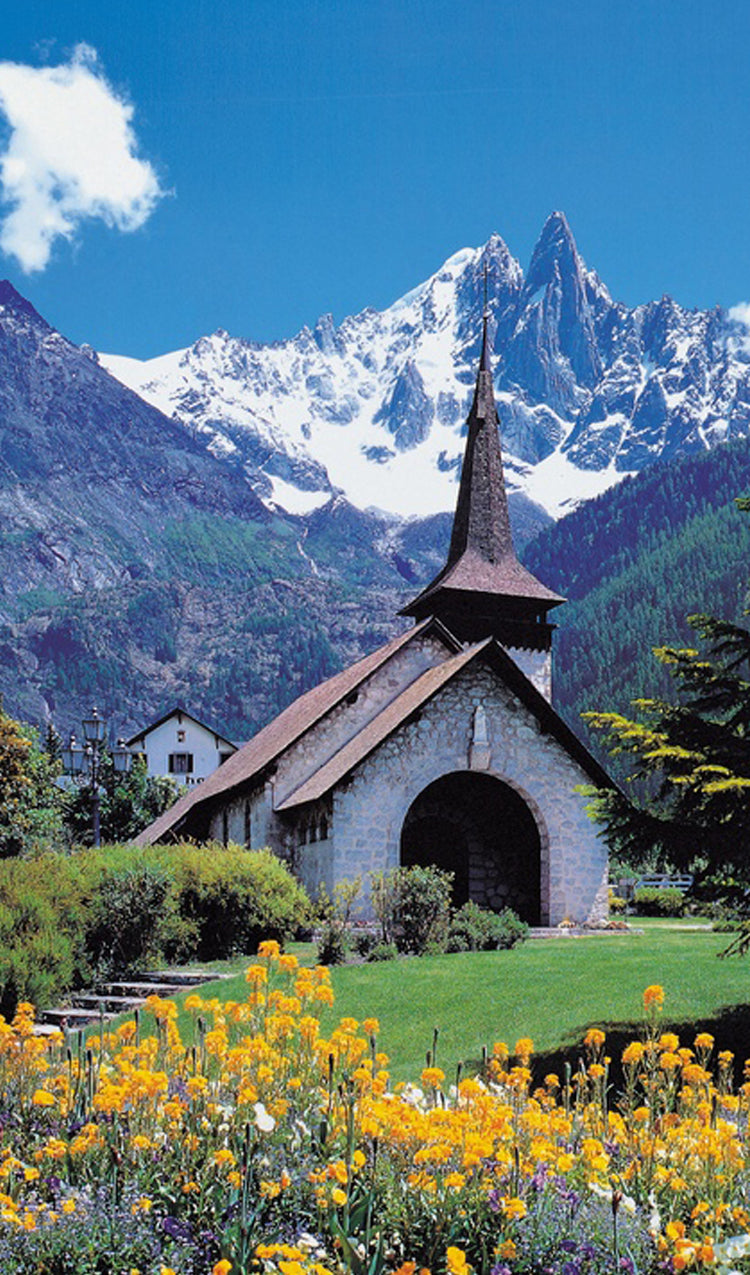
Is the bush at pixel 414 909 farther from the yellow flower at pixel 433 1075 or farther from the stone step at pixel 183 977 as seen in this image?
the yellow flower at pixel 433 1075

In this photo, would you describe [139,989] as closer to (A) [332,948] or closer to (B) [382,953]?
(A) [332,948]

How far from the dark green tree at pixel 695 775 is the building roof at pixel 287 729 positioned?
17785 mm

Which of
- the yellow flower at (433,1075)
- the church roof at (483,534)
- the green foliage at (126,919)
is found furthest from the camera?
the church roof at (483,534)

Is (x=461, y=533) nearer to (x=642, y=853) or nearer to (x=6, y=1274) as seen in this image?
(x=642, y=853)

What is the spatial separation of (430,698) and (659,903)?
16.1 meters

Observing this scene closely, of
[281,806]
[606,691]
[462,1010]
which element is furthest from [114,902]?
[606,691]

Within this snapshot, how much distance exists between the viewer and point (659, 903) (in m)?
38.8

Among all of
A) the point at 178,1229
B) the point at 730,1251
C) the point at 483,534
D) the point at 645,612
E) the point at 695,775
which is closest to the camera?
the point at 730,1251

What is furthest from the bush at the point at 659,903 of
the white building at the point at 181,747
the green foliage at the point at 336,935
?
the white building at the point at 181,747

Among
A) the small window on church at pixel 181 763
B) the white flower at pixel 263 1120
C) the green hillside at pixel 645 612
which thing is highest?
the green hillside at pixel 645 612

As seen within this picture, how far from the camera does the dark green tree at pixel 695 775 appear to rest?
445 inches

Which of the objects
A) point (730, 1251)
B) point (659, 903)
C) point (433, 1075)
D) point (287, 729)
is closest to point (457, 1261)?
point (730, 1251)

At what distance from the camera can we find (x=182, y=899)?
2147cm

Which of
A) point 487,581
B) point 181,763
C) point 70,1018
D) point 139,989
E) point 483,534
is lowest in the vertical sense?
point 70,1018
